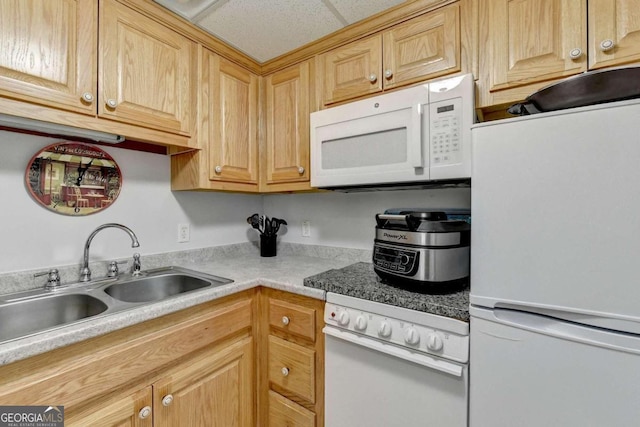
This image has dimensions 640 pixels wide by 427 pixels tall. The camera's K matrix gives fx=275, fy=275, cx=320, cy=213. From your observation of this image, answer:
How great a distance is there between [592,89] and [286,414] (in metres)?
1.67

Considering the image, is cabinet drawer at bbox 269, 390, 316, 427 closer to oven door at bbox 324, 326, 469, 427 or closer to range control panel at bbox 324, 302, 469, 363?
oven door at bbox 324, 326, 469, 427

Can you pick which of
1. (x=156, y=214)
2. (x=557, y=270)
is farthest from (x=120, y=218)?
(x=557, y=270)

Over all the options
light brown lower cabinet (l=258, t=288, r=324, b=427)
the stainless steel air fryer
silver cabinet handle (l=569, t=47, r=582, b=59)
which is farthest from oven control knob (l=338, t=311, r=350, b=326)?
silver cabinet handle (l=569, t=47, r=582, b=59)

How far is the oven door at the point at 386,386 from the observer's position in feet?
2.96

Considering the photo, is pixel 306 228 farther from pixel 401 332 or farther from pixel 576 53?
pixel 576 53

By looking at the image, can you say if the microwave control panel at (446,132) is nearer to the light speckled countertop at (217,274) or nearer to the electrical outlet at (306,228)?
the light speckled countertop at (217,274)

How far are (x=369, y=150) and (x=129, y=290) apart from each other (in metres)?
1.36

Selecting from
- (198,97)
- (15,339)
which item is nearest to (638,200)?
(15,339)

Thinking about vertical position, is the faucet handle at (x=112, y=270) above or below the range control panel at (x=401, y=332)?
above

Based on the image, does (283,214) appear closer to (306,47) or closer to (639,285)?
(306,47)

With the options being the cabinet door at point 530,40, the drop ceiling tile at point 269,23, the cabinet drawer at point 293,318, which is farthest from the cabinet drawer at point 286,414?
the drop ceiling tile at point 269,23

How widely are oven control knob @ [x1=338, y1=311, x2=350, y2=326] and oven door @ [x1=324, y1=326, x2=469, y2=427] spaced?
42mm

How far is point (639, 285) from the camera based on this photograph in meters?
0.63

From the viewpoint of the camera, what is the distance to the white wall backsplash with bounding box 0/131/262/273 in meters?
1.14
